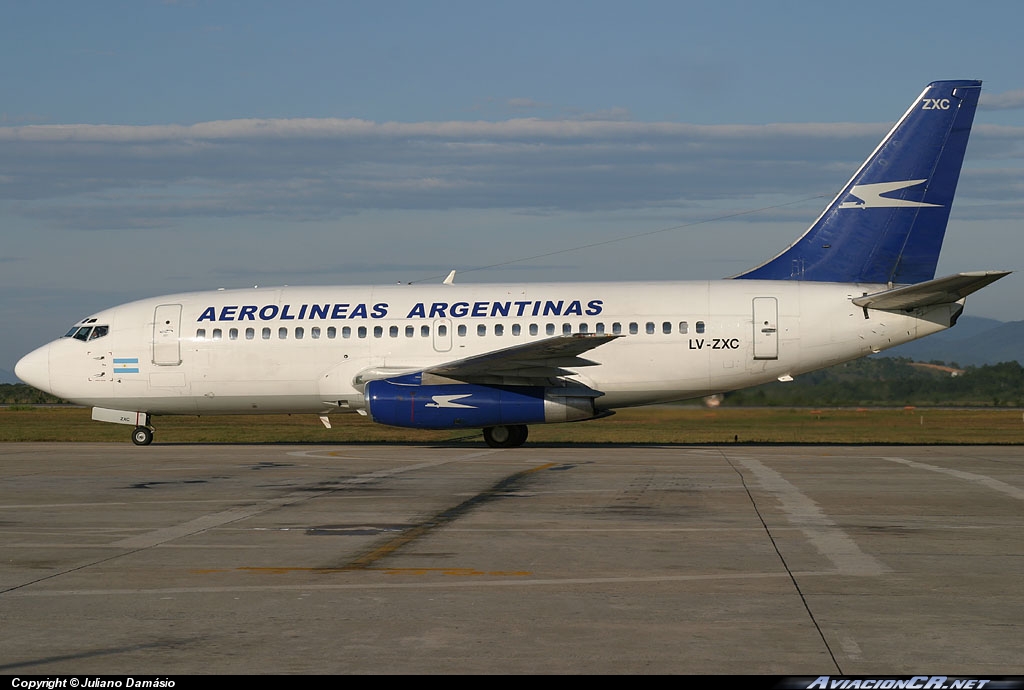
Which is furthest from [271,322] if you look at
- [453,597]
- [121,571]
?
[453,597]

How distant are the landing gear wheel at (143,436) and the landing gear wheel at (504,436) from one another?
8689 mm

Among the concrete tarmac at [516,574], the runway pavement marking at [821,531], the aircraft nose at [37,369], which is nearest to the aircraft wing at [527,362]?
the concrete tarmac at [516,574]

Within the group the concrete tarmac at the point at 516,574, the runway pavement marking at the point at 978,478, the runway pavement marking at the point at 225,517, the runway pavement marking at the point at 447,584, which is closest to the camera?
the concrete tarmac at the point at 516,574

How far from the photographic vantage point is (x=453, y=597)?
8312 millimetres

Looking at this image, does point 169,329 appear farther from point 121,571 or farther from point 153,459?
point 121,571

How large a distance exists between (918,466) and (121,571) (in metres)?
15.1

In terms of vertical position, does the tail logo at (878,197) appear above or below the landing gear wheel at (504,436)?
above

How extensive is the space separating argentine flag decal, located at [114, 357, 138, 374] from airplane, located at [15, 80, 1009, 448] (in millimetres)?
42

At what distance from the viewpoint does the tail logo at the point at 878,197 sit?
Answer: 26.5 metres

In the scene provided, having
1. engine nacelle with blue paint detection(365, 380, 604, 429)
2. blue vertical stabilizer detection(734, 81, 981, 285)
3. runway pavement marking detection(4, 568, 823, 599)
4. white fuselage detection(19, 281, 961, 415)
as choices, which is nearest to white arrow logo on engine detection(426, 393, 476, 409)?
engine nacelle with blue paint detection(365, 380, 604, 429)

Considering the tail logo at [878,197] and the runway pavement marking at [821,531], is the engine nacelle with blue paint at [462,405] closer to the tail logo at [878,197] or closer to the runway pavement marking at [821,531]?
the runway pavement marking at [821,531]

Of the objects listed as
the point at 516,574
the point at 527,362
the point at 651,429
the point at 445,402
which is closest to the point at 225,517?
the point at 516,574

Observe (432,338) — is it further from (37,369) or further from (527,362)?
(37,369)

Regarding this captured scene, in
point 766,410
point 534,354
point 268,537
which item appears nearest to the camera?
point 268,537
